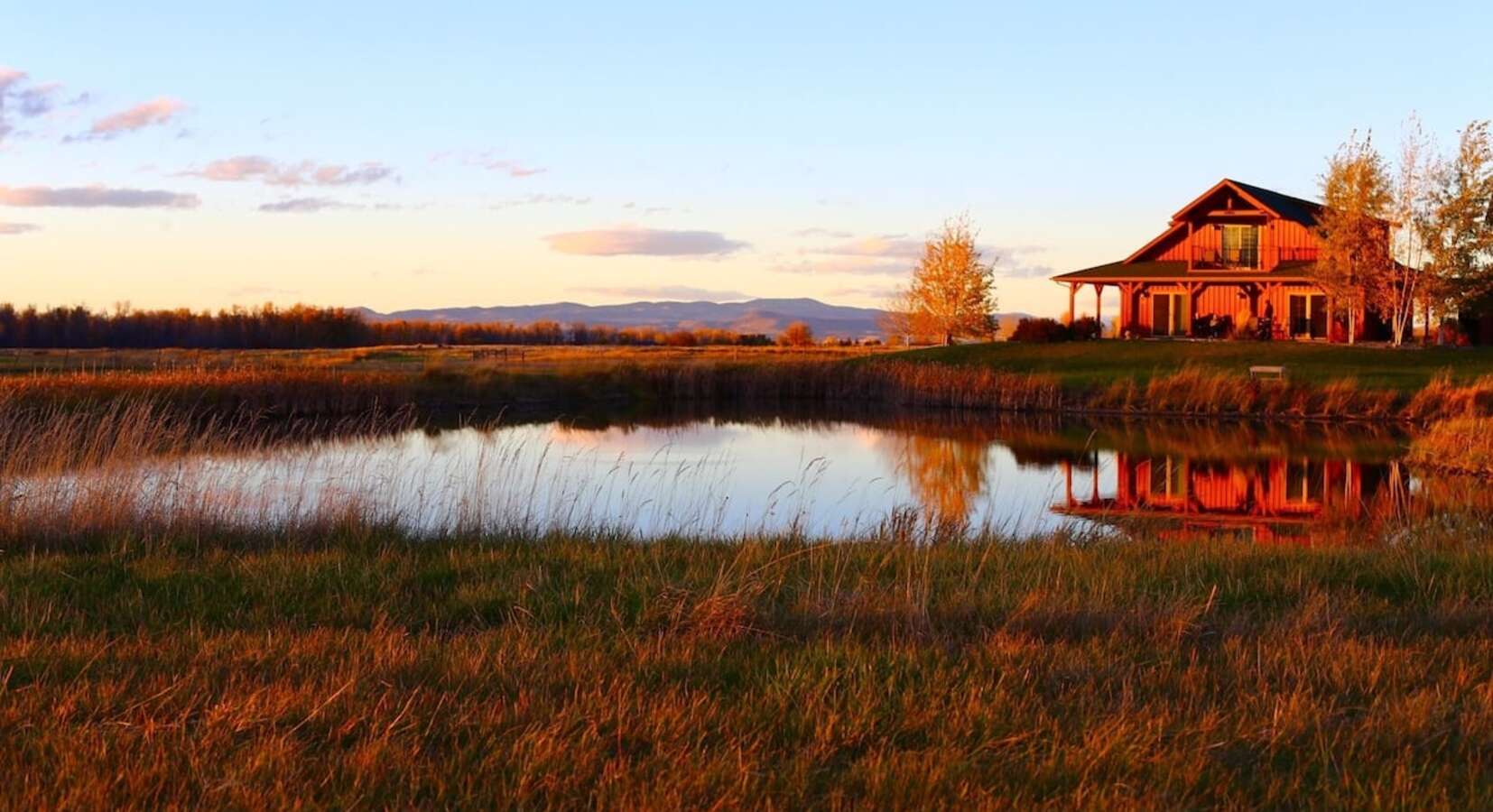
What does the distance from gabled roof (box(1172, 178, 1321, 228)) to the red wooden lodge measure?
0.05 meters

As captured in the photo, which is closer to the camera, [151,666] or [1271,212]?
[151,666]

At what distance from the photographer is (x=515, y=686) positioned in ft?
17.4

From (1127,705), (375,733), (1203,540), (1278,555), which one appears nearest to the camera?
(375,733)

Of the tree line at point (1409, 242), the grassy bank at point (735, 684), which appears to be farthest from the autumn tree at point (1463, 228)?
the grassy bank at point (735, 684)

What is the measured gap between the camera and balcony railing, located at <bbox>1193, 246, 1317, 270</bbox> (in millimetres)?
46531

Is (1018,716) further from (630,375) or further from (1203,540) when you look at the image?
(630,375)

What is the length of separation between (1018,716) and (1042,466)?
805 inches

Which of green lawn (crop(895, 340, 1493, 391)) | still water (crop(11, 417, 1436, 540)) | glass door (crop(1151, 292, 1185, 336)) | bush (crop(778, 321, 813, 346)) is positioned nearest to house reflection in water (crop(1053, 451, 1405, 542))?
still water (crop(11, 417, 1436, 540))

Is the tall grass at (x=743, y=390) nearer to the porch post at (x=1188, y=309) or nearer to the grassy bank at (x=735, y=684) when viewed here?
the porch post at (x=1188, y=309)

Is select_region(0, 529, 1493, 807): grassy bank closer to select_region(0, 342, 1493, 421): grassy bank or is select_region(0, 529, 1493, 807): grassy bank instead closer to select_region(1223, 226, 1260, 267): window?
select_region(0, 342, 1493, 421): grassy bank

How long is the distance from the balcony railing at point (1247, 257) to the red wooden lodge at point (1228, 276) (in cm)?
3

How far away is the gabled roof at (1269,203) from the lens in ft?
151

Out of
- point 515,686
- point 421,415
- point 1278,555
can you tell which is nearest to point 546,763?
point 515,686

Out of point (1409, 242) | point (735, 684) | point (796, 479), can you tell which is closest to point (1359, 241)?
point (1409, 242)
